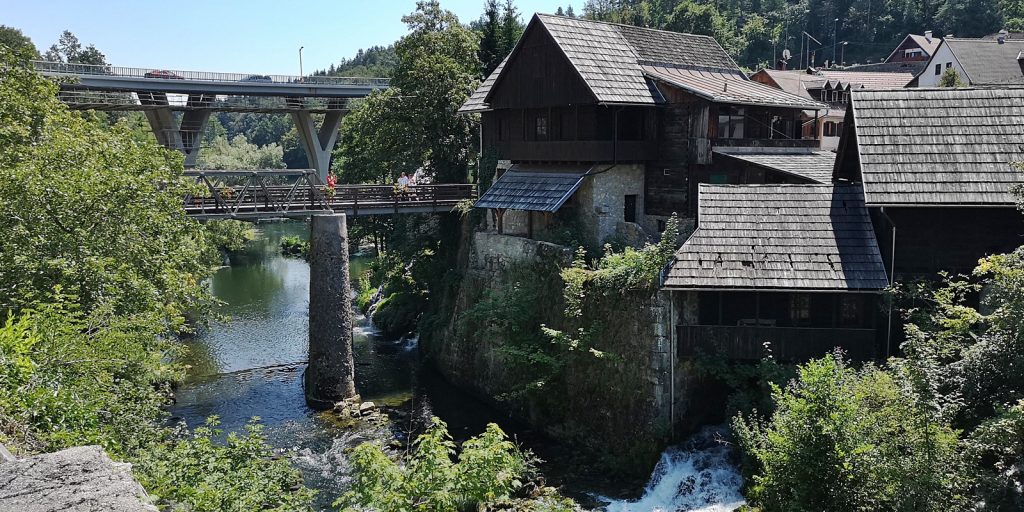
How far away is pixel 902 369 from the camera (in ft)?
50.0

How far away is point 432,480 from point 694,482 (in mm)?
7858

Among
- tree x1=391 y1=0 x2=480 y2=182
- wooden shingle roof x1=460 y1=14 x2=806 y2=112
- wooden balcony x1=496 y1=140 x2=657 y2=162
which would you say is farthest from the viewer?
tree x1=391 y1=0 x2=480 y2=182

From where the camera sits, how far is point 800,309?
20312 mm

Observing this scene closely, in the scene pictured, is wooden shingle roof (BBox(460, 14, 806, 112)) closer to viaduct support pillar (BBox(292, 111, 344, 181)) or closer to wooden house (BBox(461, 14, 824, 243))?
wooden house (BBox(461, 14, 824, 243))

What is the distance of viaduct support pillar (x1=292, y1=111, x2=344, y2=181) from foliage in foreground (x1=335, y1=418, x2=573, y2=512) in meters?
40.9

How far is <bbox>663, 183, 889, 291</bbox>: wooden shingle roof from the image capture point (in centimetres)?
1944

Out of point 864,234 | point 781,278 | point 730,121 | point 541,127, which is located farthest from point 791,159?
point 781,278

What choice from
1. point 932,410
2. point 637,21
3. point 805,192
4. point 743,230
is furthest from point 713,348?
point 637,21

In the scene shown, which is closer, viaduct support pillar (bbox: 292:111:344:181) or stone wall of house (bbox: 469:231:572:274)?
stone wall of house (bbox: 469:231:572:274)

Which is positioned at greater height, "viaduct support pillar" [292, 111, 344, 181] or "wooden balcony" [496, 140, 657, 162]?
"viaduct support pillar" [292, 111, 344, 181]

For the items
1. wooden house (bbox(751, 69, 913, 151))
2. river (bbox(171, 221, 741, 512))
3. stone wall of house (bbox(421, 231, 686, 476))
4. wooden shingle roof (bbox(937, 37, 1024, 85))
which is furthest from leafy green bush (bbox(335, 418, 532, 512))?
wooden shingle roof (bbox(937, 37, 1024, 85))

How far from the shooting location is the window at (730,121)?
28453 millimetres

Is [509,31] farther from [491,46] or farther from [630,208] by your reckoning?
[630,208]

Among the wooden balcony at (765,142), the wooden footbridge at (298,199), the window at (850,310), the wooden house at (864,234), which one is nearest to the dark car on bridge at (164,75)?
the wooden footbridge at (298,199)
